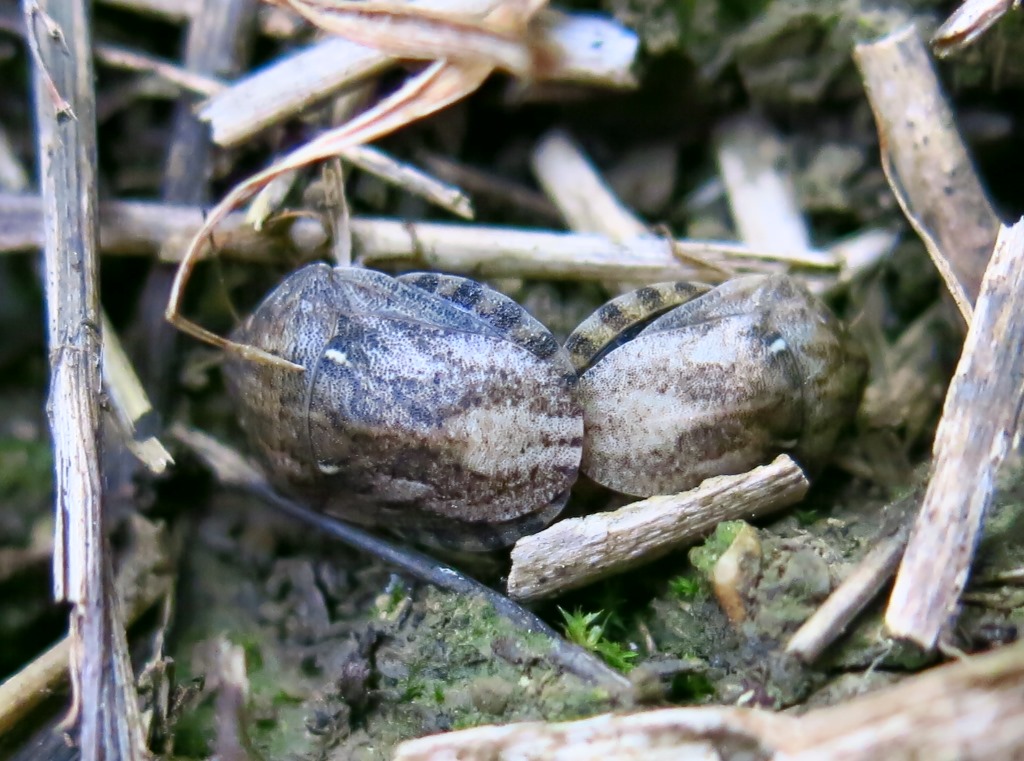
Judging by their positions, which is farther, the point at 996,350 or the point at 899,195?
the point at 899,195

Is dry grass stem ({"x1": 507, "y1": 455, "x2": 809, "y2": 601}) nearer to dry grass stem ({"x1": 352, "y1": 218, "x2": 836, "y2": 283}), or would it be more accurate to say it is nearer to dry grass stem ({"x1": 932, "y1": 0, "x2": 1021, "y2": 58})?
dry grass stem ({"x1": 352, "y1": 218, "x2": 836, "y2": 283})

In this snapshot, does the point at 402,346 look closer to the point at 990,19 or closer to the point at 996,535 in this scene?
the point at 996,535

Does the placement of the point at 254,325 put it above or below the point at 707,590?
above

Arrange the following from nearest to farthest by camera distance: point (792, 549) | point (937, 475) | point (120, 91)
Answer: point (937, 475)
point (792, 549)
point (120, 91)

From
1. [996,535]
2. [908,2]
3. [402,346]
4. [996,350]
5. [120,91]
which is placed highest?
[120,91]

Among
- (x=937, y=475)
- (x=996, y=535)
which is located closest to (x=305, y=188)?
(x=937, y=475)

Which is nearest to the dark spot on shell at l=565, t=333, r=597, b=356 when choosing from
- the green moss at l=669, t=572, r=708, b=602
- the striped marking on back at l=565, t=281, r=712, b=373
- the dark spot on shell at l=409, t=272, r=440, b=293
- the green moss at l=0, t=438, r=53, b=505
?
the striped marking on back at l=565, t=281, r=712, b=373

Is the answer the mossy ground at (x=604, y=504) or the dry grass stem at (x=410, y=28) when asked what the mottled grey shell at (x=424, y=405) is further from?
the dry grass stem at (x=410, y=28)

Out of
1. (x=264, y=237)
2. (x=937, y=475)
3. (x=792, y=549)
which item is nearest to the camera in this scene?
(x=937, y=475)
